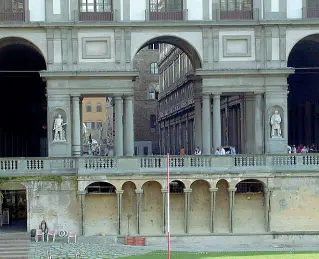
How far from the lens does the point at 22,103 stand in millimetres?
86438

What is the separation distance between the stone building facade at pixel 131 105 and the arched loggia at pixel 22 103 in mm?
9085

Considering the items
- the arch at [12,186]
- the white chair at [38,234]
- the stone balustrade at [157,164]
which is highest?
the stone balustrade at [157,164]

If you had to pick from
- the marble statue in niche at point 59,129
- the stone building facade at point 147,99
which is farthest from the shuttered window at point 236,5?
the stone building facade at point 147,99

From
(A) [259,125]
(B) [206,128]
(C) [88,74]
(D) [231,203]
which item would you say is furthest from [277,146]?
(C) [88,74]

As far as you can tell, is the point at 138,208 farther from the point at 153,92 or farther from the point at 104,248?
the point at 153,92

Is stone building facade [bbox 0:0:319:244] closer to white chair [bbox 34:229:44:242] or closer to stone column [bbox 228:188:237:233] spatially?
stone column [bbox 228:188:237:233]

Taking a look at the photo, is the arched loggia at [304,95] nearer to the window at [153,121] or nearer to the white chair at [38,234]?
the white chair at [38,234]

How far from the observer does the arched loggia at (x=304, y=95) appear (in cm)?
7412

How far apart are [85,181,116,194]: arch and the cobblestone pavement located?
362 centimetres

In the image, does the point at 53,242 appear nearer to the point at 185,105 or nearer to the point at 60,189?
the point at 60,189

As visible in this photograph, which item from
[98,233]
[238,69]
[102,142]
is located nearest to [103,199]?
[98,233]

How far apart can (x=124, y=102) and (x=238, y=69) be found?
29.2 ft

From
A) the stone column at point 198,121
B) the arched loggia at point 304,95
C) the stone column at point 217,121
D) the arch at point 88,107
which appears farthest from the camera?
the arch at point 88,107

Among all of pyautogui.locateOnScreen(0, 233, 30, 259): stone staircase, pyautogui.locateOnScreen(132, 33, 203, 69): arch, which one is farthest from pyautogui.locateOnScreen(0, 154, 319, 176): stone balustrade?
pyautogui.locateOnScreen(132, 33, 203, 69): arch
